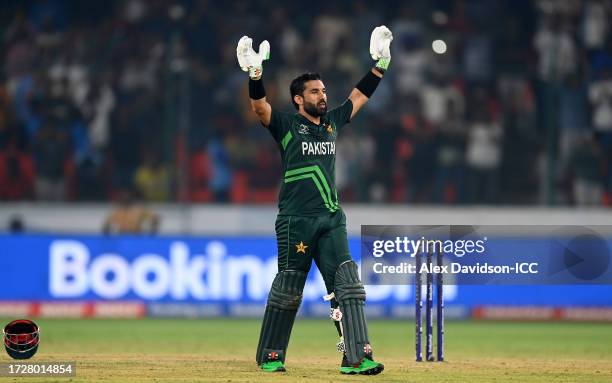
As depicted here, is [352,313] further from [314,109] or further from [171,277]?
[171,277]

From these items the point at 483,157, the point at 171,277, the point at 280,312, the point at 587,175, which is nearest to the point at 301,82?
the point at 280,312

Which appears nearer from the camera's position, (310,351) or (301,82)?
(301,82)

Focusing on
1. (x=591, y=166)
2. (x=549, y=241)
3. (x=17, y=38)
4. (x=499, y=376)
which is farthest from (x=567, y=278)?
(x=17, y=38)

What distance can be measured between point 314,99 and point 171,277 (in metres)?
10.4

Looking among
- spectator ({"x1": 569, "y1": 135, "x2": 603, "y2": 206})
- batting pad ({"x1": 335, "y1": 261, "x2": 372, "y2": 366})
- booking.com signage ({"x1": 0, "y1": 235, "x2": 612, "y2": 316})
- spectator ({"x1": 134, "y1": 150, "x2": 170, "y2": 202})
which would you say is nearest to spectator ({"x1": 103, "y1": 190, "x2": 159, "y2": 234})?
spectator ({"x1": 134, "y1": 150, "x2": 170, "y2": 202})

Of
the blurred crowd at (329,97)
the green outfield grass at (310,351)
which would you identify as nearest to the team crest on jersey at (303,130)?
the green outfield grass at (310,351)

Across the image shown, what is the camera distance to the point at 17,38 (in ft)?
78.5

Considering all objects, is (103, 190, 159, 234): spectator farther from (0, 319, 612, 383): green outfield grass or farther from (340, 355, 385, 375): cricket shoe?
(340, 355, 385, 375): cricket shoe

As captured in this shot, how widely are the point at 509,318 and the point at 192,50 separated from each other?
7.84 meters

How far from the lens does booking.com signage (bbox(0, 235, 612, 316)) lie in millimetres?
20547

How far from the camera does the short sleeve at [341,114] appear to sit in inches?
434

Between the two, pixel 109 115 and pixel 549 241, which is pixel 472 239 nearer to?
pixel 549 241

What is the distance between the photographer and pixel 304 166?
10.7 meters

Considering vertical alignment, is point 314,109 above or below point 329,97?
below
